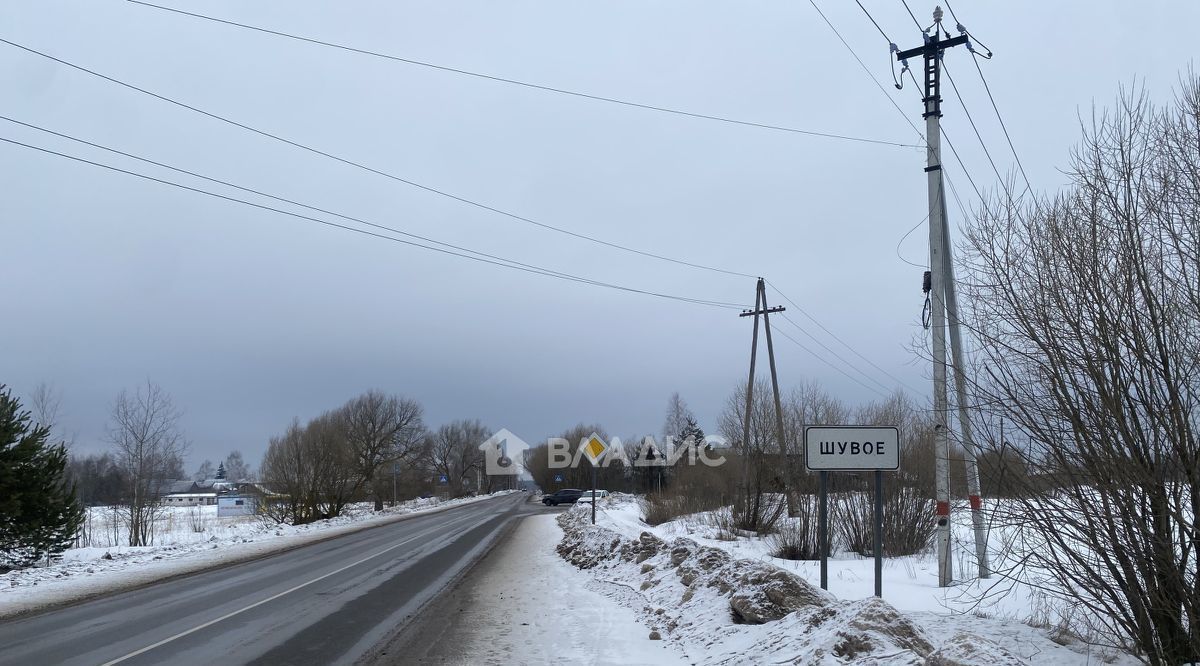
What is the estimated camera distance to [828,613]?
7211mm

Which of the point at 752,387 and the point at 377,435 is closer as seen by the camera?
the point at 752,387

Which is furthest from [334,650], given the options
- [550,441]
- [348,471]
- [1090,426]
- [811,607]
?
[550,441]

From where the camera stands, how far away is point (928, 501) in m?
17.2

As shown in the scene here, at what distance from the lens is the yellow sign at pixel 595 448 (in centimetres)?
2343

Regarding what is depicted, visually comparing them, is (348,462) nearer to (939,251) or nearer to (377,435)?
(377,435)

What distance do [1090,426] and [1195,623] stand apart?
4.51 feet

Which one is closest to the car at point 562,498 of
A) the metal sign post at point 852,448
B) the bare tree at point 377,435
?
the bare tree at point 377,435

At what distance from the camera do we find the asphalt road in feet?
28.5

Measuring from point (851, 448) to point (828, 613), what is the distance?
237 centimetres

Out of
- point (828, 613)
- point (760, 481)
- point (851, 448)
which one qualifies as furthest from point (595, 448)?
point (828, 613)

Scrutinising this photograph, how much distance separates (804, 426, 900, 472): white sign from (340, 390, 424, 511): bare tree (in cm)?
5003

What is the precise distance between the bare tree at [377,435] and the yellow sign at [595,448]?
35412mm

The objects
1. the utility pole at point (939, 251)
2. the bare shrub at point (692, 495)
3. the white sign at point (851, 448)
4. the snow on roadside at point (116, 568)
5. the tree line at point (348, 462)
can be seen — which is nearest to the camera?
the white sign at point (851, 448)

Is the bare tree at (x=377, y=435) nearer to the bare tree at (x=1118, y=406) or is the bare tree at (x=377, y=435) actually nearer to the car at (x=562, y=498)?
the car at (x=562, y=498)
